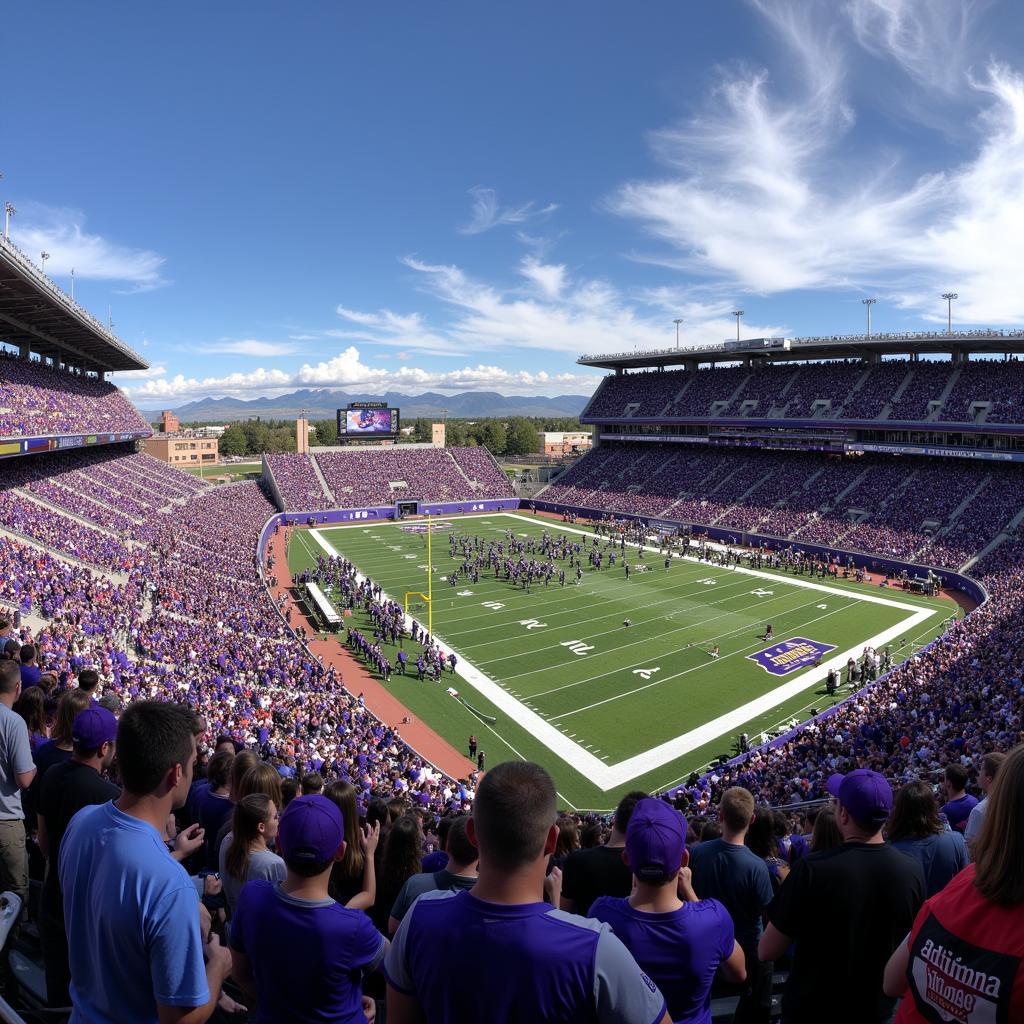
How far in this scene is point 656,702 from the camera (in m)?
21.3

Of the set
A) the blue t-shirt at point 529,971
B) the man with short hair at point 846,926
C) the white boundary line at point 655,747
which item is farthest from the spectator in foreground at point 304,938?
the white boundary line at point 655,747

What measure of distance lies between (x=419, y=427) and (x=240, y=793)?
14500 centimetres

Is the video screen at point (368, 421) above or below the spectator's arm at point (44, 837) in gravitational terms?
above

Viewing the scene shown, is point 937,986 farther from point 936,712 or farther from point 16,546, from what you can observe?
point 16,546

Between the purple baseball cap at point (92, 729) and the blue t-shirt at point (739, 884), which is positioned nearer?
the purple baseball cap at point (92, 729)

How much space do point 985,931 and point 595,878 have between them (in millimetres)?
2404

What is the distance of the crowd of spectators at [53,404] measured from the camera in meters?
30.9

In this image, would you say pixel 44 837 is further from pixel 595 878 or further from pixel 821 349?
pixel 821 349

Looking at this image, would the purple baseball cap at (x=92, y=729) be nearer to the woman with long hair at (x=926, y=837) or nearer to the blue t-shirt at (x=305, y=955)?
the blue t-shirt at (x=305, y=955)

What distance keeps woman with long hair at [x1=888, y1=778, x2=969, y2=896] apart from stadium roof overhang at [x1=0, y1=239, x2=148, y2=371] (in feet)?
96.9

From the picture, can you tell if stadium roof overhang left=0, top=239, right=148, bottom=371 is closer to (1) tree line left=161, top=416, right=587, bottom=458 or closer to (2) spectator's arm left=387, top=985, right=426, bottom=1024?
(2) spectator's arm left=387, top=985, right=426, bottom=1024

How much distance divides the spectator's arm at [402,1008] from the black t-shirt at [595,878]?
83.1 inches

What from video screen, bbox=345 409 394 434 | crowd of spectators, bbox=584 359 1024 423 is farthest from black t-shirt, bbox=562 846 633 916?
video screen, bbox=345 409 394 434

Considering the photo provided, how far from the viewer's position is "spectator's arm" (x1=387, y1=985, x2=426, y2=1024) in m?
2.10
